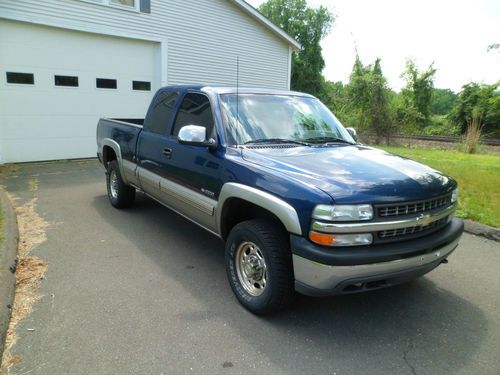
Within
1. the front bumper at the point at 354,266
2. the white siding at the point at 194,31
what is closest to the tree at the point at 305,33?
the white siding at the point at 194,31

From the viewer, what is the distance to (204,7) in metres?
13.2

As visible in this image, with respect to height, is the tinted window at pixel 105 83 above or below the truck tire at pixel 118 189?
above

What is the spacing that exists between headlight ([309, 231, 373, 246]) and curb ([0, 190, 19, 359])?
2308mm

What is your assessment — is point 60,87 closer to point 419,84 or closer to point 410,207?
point 410,207

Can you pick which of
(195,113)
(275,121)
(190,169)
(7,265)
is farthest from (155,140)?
(7,265)

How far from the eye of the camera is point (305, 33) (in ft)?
142

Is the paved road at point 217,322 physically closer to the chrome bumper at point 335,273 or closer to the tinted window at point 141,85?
the chrome bumper at point 335,273

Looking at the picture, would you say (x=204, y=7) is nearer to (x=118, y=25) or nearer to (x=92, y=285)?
(x=118, y=25)

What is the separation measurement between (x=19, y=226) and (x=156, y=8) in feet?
29.0

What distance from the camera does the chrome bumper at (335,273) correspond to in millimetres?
2742

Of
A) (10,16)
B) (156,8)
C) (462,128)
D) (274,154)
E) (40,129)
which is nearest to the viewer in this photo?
(274,154)

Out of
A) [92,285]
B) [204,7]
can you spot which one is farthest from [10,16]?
[92,285]

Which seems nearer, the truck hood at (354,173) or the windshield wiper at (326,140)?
the truck hood at (354,173)

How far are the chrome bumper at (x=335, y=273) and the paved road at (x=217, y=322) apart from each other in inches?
18.8
